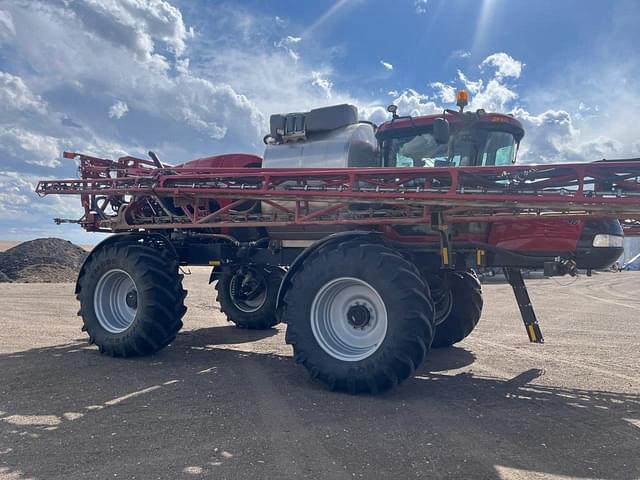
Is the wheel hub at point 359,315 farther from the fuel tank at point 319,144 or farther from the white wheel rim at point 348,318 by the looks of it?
the fuel tank at point 319,144

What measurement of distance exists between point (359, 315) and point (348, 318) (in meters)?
0.15

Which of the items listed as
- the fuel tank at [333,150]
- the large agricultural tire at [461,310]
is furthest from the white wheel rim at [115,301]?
the large agricultural tire at [461,310]

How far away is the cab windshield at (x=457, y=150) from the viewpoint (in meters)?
5.76

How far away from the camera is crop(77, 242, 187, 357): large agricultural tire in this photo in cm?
655

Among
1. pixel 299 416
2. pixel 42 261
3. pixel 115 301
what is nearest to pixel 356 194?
pixel 299 416

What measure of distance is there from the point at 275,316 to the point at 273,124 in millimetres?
3729

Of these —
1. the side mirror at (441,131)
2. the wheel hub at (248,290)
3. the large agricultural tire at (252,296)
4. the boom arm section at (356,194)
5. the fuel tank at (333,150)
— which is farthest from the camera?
the wheel hub at (248,290)

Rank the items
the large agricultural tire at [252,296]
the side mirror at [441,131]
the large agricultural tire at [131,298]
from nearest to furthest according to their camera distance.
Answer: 1. the side mirror at [441,131]
2. the large agricultural tire at [131,298]
3. the large agricultural tire at [252,296]

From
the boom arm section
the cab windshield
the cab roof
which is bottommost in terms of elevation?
the boom arm section

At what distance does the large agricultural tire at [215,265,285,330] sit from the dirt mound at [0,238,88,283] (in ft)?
48.9

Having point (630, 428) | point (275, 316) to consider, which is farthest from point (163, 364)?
point (630, 428)

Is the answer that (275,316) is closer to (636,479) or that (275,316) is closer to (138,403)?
(138,403)

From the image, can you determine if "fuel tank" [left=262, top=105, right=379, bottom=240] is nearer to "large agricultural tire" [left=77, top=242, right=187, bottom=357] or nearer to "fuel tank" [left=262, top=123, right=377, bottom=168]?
"fuel tank" [left=262, top=123, right=377, bottom=168]

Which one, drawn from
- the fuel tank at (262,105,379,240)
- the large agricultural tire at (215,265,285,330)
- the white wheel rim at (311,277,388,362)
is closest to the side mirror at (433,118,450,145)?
the fuel tank at (262,105,379,240)
